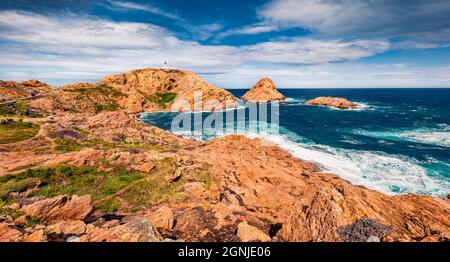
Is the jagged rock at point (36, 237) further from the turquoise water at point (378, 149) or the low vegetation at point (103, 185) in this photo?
the turquoise water at point (378, 149)

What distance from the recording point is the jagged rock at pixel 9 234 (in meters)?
10.1

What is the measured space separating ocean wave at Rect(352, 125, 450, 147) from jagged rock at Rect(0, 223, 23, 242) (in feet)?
227

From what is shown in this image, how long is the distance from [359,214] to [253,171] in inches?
433

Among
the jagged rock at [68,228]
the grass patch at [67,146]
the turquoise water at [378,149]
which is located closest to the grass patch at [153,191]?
the jagged rock at [68,228]

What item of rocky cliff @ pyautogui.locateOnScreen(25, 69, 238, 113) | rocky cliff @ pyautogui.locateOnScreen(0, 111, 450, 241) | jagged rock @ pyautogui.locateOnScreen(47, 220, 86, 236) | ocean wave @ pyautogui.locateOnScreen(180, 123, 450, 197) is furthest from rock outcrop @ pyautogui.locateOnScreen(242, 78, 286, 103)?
jagged rock @ pyautogui.locateOnScreen(47, 220, 86, 236)

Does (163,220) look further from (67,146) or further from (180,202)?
(67,146)

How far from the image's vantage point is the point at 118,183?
66.6 feet

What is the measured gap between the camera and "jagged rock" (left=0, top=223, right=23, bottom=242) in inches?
397

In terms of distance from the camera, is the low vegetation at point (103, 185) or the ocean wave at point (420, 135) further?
the ocean wave at point (420, 135)

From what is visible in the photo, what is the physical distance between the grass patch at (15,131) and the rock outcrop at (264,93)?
133 m

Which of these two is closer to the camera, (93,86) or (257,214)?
(257,214)

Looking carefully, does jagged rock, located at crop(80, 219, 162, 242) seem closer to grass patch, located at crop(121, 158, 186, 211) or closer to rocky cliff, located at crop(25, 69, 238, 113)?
grass patch, located at crop(121, 158, 186, 211)

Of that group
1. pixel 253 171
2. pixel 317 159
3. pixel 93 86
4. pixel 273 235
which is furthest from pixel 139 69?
pixel 273 235

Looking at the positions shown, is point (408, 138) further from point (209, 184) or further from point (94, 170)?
point (94, 170)
